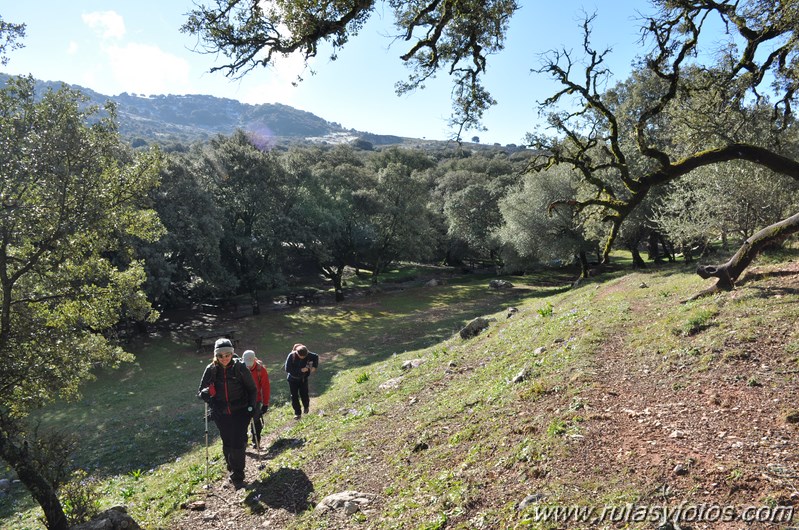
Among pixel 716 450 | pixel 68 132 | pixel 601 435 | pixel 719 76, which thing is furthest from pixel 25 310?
pixel 719 76

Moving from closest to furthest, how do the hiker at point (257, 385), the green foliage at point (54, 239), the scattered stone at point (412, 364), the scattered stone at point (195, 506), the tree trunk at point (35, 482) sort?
the tree trunk at point (35, 482)
the scattered stone at point (195, 506)
the green foliage at point (54, 239)
the hiker at point (257, 385)
the scattered stone at point (412, 364)

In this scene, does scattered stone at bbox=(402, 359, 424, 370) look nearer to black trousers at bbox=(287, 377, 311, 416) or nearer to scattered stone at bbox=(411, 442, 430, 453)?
black trousers at bbox=(287, 377, 311, 416)

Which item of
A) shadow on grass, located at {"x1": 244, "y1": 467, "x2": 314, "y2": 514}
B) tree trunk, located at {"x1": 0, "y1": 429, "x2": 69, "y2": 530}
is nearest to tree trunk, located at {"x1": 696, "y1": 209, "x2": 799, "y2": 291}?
shadow on grass, located at {"x1": 244, "y1": 467, "x2": 314, "y2": 514}

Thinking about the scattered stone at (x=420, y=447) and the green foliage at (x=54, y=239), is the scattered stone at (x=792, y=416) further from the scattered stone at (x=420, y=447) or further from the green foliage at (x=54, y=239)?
the green foliage at (x=54, y=239)

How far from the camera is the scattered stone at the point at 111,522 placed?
22.1 feet

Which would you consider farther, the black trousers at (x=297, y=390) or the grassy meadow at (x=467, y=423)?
the black trousers at (x=297, y=390)

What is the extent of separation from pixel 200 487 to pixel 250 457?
1.41 m

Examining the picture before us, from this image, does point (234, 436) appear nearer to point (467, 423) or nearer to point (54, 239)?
point (467, 423)

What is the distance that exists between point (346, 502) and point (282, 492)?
1.95 metres

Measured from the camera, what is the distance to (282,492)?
7.84 m

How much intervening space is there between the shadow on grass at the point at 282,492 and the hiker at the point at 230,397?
0.73 metres

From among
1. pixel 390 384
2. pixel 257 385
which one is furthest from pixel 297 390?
pixel 390 384

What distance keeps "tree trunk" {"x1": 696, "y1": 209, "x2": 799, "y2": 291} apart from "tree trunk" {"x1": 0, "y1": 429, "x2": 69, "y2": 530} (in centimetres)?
1520

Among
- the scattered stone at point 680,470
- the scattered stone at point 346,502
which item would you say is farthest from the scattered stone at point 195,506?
the scattered stone at point 680,470
